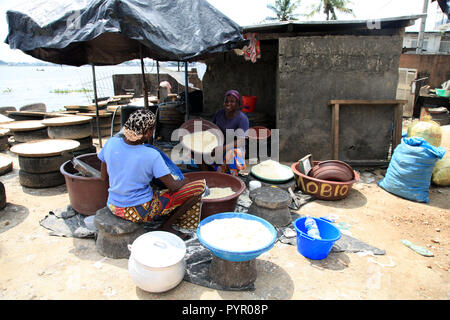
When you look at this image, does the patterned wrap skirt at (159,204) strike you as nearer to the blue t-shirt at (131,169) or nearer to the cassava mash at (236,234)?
the blue t-shirt at (131,169)

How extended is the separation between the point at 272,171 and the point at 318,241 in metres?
1.69

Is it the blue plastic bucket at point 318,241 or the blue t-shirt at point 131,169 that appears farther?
the blue plastic bucket at point 318,241

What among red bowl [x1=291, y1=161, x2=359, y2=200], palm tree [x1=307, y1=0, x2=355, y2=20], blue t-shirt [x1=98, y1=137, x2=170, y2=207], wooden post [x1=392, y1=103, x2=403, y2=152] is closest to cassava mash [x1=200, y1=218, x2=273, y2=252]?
blue t-shirt [x1=98, y1=137, x2=170, y2=207]

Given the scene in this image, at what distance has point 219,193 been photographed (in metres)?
3.81

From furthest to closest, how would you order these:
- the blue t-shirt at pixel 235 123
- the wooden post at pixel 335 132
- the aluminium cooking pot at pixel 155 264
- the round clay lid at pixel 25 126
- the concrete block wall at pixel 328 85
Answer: the round clay lid at pixel 25 126, the wooden post at pixel 335 132, the concrete block wall at pixel 328 85, the blue t-shirt at pixel 235 123, the aluminium cooking pot at pixel 155 264

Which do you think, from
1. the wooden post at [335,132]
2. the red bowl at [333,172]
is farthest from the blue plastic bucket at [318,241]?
the wooden post at [335,132]

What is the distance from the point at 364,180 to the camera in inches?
206

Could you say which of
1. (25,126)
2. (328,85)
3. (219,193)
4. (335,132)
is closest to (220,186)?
(219,193)

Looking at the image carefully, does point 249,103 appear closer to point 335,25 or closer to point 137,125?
point 335,25

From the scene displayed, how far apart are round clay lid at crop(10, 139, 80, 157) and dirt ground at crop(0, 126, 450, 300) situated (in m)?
0.79

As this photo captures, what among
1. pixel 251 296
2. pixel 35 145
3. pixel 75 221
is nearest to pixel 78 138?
pixel 35 145

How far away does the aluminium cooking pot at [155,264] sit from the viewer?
7.75 ft

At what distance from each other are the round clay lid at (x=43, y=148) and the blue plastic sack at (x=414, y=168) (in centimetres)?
494

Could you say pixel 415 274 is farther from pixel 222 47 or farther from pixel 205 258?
pixel 222 47
